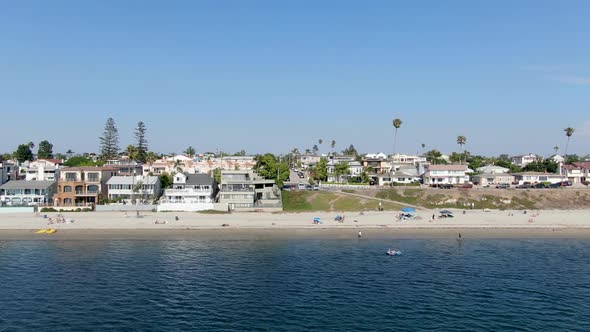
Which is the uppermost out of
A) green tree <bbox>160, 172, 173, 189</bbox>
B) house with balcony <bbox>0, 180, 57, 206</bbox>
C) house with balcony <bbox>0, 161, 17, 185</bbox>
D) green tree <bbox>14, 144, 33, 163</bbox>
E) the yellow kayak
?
green tree <bbox>14, 144, 33, 163</bbox>

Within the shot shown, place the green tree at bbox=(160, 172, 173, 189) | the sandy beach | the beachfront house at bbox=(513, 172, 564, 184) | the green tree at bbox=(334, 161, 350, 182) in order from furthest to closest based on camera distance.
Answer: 1. the green tree at bbox=(334, 161, 350, 182)
2. the beachfront house at bbox=(513, 172, 564, 184)
3. the green tree at bbox=(160, 172, 173, 189)
4. the sandy beach

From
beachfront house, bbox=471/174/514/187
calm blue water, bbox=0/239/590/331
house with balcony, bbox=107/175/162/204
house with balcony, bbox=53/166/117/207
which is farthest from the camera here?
beachfront house, bbox=471/174/514/187

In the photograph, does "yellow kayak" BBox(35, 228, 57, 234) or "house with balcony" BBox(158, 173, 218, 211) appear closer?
"yellow kayak" BBox(35, 228, 57, 234)

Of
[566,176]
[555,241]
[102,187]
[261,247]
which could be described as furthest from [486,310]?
[566,176]

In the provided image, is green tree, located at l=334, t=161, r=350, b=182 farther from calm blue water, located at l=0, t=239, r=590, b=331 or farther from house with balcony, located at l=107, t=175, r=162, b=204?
calm blue water, located at l=0, t=239, r=590, b=331

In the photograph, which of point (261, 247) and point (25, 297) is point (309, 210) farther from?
point (25, 297)

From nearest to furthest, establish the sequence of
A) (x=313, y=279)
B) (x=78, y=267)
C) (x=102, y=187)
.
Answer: (x=313, y=279) → (x=78, y=267) → (x=102, y=187)

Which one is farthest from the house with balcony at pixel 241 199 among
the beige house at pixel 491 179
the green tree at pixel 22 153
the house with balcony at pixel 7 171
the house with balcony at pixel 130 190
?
the green tree at pixel 22 153

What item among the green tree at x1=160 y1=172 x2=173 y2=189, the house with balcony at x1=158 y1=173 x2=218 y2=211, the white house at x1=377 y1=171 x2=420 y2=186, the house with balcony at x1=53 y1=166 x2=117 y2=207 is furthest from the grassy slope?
the house with balcony at x1=53 y1=166 x2=117 y2=207
